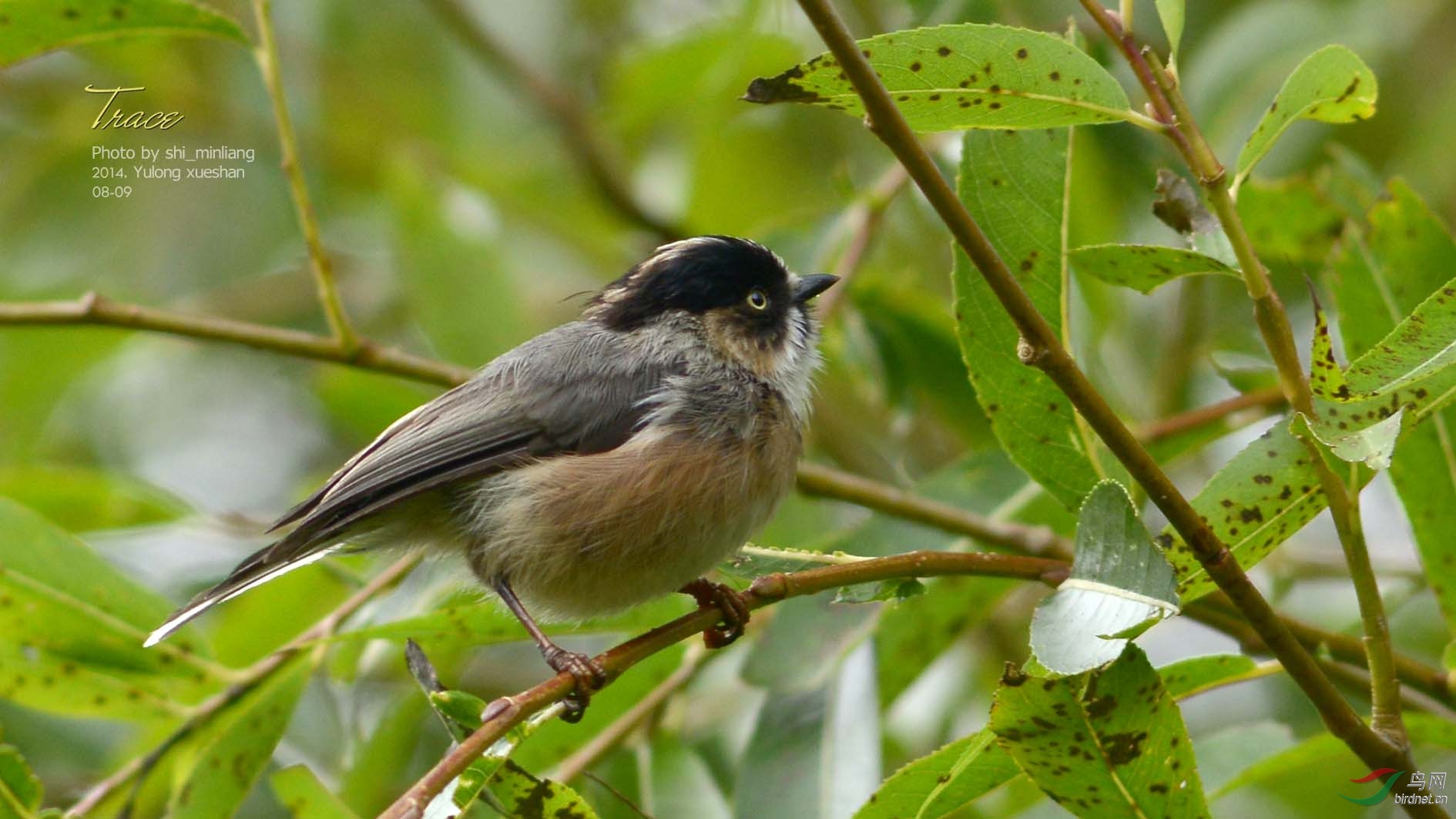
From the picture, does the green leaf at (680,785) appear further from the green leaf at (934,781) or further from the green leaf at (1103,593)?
the green leaf at (1103,593)

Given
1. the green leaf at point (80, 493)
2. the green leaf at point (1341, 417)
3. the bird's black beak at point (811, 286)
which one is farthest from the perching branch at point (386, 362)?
the green leaf at point (1341, 417)

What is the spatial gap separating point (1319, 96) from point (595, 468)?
6.04ft

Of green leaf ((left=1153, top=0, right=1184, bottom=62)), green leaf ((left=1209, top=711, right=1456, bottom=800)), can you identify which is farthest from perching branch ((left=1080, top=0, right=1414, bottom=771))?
green leaf ((left=1209, top=711, right=1456, bottom=800))

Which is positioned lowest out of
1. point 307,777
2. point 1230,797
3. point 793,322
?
point 1230,797

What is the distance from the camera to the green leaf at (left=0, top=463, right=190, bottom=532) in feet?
13.5

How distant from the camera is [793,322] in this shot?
3.86 metres

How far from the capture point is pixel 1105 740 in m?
2.03

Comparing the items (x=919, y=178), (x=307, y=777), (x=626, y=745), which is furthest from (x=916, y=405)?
(x=919, y=178)

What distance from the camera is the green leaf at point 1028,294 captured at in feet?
8.35

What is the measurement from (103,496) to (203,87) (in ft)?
8.59

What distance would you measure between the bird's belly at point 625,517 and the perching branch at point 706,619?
71 cm

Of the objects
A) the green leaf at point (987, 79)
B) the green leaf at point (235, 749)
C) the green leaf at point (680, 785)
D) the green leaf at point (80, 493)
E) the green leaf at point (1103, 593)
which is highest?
the green leaf at point (987, 79)

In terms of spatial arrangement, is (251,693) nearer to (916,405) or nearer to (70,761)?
(70,761)

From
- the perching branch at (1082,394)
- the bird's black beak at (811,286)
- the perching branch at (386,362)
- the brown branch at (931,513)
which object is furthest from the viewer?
the bird's black beak at (811,286)
